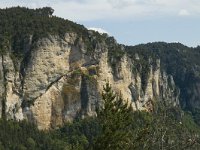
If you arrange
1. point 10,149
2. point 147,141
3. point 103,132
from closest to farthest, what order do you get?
point 147,141, point 103,132, point 10,149

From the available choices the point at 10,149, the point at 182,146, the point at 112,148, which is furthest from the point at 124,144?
the point at 10,149

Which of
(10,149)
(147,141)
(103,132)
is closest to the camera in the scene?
(147,141)

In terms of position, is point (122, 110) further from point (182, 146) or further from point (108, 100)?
point (182, 146)

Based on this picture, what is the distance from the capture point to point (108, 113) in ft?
184

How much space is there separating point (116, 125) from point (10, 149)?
147 metres

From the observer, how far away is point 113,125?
55188 millimetres

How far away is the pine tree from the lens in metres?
54.2

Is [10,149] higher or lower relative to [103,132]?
lower

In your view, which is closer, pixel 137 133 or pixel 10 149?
pixel 137 133

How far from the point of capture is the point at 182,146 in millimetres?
51438

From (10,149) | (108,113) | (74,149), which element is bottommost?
(10,149)

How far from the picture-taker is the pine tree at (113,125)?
178ft

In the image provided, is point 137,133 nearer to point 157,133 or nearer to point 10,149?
point 157,133

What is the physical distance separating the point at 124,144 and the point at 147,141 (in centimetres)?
285
